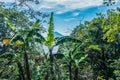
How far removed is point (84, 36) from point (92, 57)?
3.06m

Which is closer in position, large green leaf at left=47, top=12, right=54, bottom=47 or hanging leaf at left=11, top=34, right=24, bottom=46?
hanging leaf at left=11, top=34, right=24, bottom=46

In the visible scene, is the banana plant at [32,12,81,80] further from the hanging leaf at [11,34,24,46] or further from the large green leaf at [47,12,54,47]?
the hanging leaf at [11,34,24,46]

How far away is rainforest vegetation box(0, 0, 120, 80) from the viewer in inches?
865

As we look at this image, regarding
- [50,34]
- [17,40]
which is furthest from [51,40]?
[17,40]

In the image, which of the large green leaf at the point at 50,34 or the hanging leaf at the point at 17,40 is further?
the large green leaf at the point at 50,34

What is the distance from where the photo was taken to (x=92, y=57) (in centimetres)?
4150

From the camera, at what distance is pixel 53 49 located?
23.6m

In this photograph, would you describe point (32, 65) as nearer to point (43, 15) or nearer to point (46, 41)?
point (46, 41)

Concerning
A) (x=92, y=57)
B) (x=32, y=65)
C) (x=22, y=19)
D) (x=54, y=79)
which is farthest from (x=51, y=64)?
(x=92, y=57)

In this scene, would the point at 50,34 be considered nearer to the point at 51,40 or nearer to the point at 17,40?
the point at 51,40

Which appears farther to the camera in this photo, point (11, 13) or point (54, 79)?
point (11, 13)

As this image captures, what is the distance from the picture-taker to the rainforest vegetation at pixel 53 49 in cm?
2197

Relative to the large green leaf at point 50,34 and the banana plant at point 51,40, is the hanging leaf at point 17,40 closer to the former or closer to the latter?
the banana plant at point 51,40

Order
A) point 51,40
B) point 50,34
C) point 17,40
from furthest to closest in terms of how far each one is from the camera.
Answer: point 51,40
point 50,34
point 17,40
